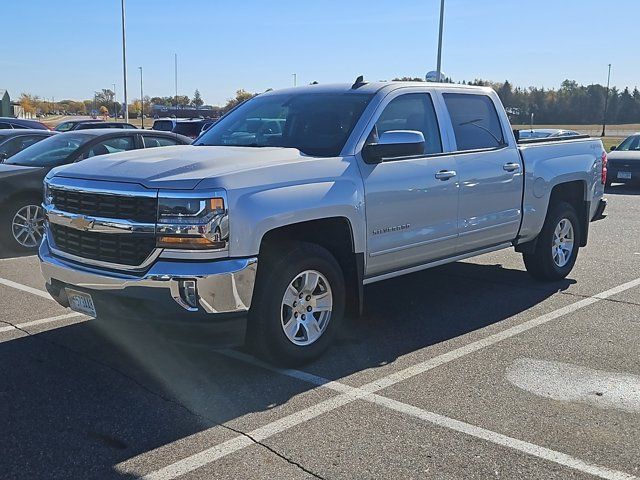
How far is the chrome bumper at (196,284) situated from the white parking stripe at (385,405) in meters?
0.78

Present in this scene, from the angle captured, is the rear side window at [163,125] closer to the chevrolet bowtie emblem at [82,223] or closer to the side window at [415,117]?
the side window at [415,117]

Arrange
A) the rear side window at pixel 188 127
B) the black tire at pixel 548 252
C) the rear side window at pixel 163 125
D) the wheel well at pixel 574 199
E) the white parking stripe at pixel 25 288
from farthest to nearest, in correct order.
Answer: the rear side window at pixel 163 125, the rear side window at pixel 188 127, the wheel well at pixel 574 199, the black tire at pixel 548 252, the white parking stripe at pixel 25 288

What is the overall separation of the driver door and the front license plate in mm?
2047

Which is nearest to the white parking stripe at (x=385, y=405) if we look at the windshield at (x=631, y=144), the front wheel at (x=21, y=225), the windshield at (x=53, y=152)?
the front wheel at (x=21, y=225)

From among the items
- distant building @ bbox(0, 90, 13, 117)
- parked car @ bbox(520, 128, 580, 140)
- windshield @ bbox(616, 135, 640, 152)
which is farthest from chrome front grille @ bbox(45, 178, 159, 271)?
distant building @ bbox(0, 90, 13, 117)

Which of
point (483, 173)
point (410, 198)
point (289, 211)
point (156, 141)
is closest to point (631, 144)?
point (156, 141)

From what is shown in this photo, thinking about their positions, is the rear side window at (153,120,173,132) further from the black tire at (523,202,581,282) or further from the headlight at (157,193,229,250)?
the headlight at (157,193,229,250)

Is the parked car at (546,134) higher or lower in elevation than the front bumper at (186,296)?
higher

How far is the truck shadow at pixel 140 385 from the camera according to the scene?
392cm

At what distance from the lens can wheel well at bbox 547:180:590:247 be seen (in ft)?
26.2

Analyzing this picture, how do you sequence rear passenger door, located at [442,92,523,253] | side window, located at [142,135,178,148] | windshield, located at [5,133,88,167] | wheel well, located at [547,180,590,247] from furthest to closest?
side window, located at [142,135,178,148] < windshield, located at [5,133,88,167] < wheel well, located at [547,180,590,247] < rear passenger door, located at [442,92,523,253]

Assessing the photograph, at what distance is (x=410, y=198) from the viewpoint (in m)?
5.80

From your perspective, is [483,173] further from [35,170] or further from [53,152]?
[53,152]

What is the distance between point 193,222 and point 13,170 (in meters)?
6.05
